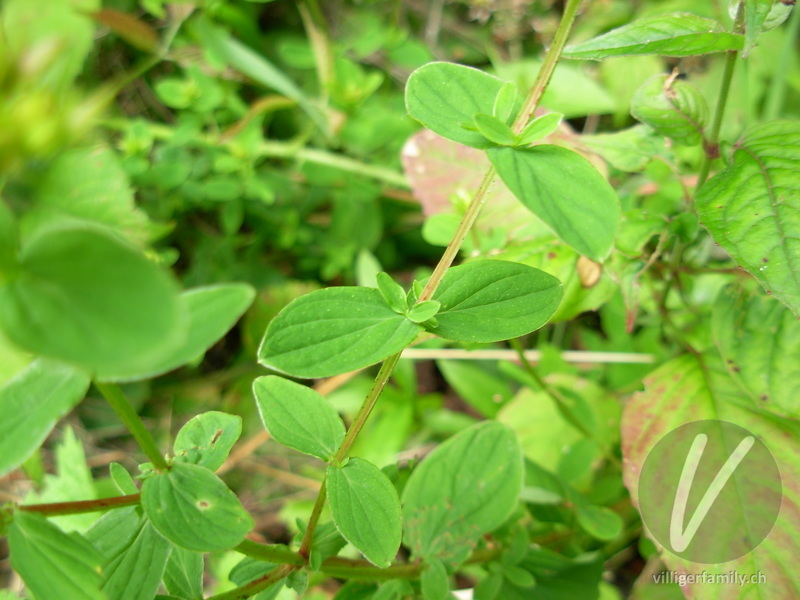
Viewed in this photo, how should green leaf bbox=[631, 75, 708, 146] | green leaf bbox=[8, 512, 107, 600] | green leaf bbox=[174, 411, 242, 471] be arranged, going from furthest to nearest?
green leaf bbox=[631, 75, 708, 146] → green leaf bbox=[174, 411, 242, 471] → green leaf bbox=[8, 512, 107, 600]

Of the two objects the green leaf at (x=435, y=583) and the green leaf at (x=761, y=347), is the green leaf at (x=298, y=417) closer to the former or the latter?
the green leaf at (x=435, y=583)

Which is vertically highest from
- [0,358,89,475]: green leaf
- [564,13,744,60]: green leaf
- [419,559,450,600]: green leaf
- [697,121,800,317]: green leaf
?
[564,13,744,60]: green leaf

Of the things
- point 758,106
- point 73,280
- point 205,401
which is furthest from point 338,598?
point 758,106

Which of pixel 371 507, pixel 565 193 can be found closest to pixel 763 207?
pixel 565 193

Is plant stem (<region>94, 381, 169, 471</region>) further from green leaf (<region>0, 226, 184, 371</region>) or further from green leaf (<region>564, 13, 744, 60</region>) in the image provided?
green leaf (<region>564, 13, 744, 60</region>)

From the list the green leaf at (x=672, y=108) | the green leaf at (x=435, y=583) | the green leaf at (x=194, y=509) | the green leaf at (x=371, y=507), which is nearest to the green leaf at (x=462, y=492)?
the green leaf at (x=435, y=583)

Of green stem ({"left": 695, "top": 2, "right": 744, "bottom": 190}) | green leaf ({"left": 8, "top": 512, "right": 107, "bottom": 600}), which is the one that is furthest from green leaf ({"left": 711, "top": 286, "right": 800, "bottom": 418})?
green leaf ({"left": 8, "top": 512, "right": 107, "bottom": 600})
